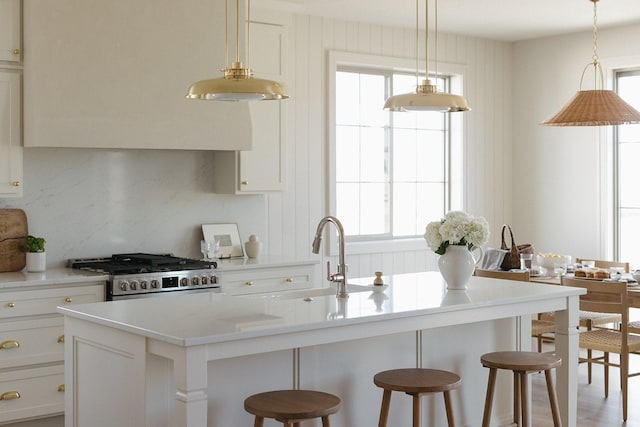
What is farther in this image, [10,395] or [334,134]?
[334,134]

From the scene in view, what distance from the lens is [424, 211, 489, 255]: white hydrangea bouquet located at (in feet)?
13.6

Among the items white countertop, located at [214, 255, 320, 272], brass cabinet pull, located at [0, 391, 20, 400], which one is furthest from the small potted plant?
white countertop, located at [214, 255, 320, 272]

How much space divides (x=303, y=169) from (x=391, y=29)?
1.52 metres

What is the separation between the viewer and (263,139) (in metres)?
6.09

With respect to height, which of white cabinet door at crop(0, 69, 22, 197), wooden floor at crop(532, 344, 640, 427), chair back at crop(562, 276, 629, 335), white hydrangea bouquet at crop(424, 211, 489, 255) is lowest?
wooden floor at crop(532, 344, 640, 427)

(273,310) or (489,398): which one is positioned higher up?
(273,310)

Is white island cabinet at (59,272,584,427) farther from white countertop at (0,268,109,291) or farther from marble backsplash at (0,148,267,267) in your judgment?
marble backsplash at (0,148,267,267)

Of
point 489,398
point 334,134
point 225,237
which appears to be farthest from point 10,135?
point 489,398

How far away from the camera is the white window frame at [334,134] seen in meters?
6.90

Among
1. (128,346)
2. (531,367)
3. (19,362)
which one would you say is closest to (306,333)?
(128,346)

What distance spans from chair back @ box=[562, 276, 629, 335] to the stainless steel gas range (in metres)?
2.27

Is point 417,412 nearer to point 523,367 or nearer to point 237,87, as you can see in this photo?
point 523,367

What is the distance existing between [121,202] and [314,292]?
2034 millimetres

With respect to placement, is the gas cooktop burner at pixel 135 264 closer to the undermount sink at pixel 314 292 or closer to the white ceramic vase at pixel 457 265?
the undermount sink at pixel 314 292
